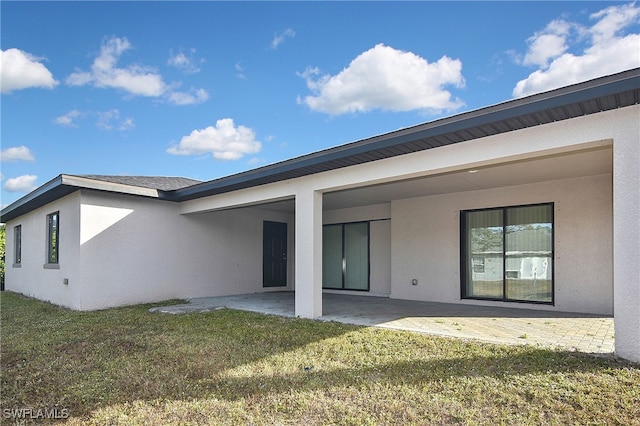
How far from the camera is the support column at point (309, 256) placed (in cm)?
734

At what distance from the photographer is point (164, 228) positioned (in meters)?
10.3

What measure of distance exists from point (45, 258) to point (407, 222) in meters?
9.89

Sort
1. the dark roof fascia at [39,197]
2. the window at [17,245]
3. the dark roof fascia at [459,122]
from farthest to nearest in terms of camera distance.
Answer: the window at [17,245], the dark roof fascia at [39,197], the dark roof fascia at [459,122]

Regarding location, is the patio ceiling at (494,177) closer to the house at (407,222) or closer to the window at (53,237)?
the house at (407,222)

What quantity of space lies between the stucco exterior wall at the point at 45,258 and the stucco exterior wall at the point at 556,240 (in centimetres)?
787

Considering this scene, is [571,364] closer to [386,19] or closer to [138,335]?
[138,335]

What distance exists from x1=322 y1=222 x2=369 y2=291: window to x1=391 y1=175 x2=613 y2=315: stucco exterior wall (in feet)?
4.47

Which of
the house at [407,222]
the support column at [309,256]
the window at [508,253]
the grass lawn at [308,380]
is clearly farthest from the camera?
the window at [508,253]

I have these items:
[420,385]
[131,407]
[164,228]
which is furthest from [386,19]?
[131,407]

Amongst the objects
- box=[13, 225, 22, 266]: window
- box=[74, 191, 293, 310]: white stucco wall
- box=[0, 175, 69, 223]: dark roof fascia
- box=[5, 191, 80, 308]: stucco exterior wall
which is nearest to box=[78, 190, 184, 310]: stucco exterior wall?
box=[74, 191, 293, 310]: white stucco wall

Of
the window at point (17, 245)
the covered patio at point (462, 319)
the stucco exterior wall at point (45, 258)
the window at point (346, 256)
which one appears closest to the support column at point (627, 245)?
the covered patio at point (462, 319)

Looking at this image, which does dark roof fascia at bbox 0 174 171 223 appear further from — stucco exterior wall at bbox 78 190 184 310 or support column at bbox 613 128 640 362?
support column at bbox 613 128 640 362

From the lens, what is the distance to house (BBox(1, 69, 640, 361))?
436cm

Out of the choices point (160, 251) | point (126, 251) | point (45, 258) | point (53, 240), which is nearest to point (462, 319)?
point (160, 251)
